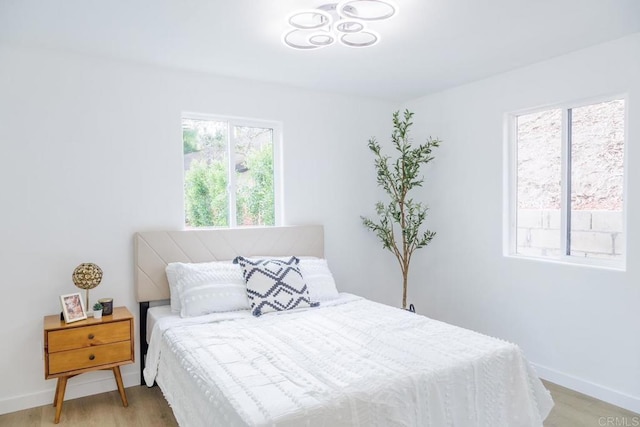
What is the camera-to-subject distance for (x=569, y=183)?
324cm

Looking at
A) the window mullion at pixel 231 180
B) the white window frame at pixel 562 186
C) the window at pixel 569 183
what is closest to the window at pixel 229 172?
the window mullion at pixel 231 180

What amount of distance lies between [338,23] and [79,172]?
2.10 m

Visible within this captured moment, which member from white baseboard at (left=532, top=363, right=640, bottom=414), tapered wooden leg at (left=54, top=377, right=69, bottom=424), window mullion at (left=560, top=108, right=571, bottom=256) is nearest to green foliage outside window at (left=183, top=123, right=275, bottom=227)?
tapered wooden leg at (left=54, top=377, right=69, bottom=424)

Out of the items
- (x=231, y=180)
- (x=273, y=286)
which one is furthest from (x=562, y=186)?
(x=231, y=180)

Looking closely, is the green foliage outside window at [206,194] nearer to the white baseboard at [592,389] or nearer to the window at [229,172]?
the window at [229,172]

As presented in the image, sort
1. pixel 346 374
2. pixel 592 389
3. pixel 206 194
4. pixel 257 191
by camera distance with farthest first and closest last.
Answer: pixel 257 191 → pixel 206 194 → pixel 592 389 → pixel 346 374

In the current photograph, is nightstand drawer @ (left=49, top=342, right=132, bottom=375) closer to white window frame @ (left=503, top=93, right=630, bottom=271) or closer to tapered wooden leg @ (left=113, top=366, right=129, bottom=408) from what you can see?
tapered wooden leg @ (left=113, top=366, right=129, bottom=408)

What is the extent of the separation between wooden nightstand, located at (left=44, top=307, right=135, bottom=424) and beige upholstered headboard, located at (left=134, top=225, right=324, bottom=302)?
0.37 metres

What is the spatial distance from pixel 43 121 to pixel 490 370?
3.21m

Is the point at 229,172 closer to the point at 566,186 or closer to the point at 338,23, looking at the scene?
the point at 338,23

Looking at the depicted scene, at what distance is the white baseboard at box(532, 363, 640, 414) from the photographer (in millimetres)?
2783

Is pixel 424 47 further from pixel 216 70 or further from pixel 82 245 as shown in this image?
pixel 82 245

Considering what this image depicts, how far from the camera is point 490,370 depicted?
6.96 feet

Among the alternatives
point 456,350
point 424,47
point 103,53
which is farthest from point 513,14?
point 103,53
